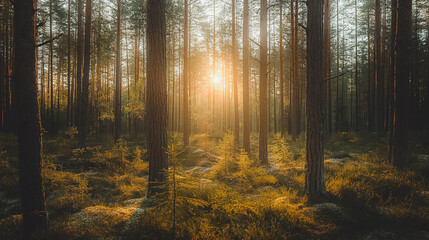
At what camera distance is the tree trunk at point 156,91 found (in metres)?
4.71

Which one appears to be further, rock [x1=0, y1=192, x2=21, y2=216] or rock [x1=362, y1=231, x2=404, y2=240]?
rock [x1=0, y1=192, x2=21, y2=216]

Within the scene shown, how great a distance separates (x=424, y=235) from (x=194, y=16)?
21.3 metres

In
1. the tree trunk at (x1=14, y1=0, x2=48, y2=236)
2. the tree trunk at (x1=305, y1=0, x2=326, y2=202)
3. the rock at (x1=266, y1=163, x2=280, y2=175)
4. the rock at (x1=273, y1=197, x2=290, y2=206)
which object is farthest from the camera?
the rock at (x1=266, y1=163, x2=280, y2=175)

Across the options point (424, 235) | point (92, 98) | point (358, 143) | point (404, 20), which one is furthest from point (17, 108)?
point (358, 143)

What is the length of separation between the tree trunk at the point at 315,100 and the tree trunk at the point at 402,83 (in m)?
4.15

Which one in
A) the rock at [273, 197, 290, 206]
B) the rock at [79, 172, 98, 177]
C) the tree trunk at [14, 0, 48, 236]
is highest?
the tree trunk at [14, 0, 48, 236]

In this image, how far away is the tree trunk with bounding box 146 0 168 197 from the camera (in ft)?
15.5

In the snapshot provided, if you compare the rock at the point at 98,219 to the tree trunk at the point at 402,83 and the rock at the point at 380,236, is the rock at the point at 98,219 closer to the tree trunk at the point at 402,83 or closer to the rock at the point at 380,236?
the rock at the point at 380,236

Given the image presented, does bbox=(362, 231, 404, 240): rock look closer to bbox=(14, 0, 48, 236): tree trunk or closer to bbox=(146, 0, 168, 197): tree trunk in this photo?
bbox=(146, 0, 168, 197): tree trunk

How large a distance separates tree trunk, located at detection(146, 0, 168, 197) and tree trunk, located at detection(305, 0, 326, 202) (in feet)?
12.5

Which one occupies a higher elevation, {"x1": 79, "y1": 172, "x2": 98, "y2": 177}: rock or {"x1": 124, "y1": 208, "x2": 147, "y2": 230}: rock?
{"x1": 124, "y1": 208, "x2": 147, "y2": 230}: rock

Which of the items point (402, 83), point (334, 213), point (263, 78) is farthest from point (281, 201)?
point (402, 83)

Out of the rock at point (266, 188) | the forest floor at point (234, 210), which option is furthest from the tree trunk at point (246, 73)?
the rock at point (266, 188)

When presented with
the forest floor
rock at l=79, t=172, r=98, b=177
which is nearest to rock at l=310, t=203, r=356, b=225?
the forest floor
